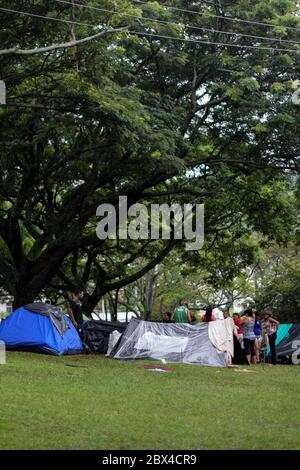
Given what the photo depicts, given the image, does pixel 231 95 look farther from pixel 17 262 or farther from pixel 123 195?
pixel 17 262

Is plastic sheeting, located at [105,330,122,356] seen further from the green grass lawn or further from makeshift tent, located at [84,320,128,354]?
the green grass lawn

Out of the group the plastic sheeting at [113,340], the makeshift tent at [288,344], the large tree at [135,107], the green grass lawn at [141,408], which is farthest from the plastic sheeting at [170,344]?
the makeshift tent at [288,344]

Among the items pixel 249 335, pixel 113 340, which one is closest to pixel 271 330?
pixel 249 335

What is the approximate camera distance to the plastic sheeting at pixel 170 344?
18.1 meters

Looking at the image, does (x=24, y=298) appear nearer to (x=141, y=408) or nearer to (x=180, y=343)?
(x=180, y=343)

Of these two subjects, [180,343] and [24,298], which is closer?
[180,343]

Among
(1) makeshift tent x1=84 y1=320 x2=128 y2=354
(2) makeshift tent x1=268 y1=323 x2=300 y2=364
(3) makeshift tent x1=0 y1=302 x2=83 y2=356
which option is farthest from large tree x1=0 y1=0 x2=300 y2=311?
(2) makeshift tent x1=268 y1=323 x2=300 y2=364

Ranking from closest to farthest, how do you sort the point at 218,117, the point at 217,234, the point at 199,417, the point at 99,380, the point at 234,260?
the point at 199,417 → the point at 99,380 → the point at 218,117 → the point at 217,234 → the point at 234,260

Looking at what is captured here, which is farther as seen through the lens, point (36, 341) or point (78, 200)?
point (78, 200)

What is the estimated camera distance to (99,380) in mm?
13000

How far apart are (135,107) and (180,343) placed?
665cm

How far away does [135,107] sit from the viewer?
16.3 metres

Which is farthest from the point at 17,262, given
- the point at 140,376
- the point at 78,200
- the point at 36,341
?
the point at 140,376
